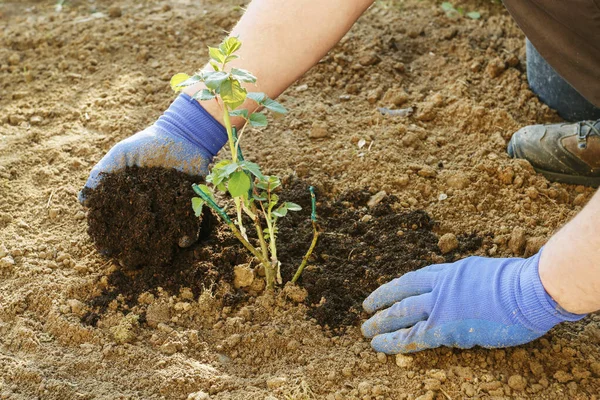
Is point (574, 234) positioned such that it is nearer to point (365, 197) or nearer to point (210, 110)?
point (365, 197)

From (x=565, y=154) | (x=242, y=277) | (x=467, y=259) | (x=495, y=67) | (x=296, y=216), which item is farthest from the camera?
(x=495, y=67)

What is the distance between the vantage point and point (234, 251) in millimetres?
2141

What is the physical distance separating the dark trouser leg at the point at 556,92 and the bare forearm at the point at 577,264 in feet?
3.78

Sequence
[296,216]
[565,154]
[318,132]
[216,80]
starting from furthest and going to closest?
[318,132] < [565,154] < [296,216] < [216,80]

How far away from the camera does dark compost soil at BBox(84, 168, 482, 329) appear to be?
2.04 metres

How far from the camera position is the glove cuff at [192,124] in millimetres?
2141

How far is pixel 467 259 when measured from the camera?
1.96m

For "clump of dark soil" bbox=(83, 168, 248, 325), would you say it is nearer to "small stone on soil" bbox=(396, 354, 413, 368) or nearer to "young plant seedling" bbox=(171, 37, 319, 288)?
"young plant seedling" bbox=(171, 37, 319, 288)

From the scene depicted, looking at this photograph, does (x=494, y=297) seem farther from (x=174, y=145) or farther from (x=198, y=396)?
(x=174, y=145)

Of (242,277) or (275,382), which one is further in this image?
(242,277)

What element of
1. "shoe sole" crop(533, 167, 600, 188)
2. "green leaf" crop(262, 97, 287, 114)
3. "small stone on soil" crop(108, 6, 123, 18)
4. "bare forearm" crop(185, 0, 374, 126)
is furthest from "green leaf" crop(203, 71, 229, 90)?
"small stone on soil" crop(108, 6, 123, 18)

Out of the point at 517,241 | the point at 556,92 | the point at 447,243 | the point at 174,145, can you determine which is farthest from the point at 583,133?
the point at 174,145

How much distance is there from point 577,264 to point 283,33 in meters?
1.11

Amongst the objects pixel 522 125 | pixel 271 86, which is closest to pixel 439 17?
pixel 522 125
